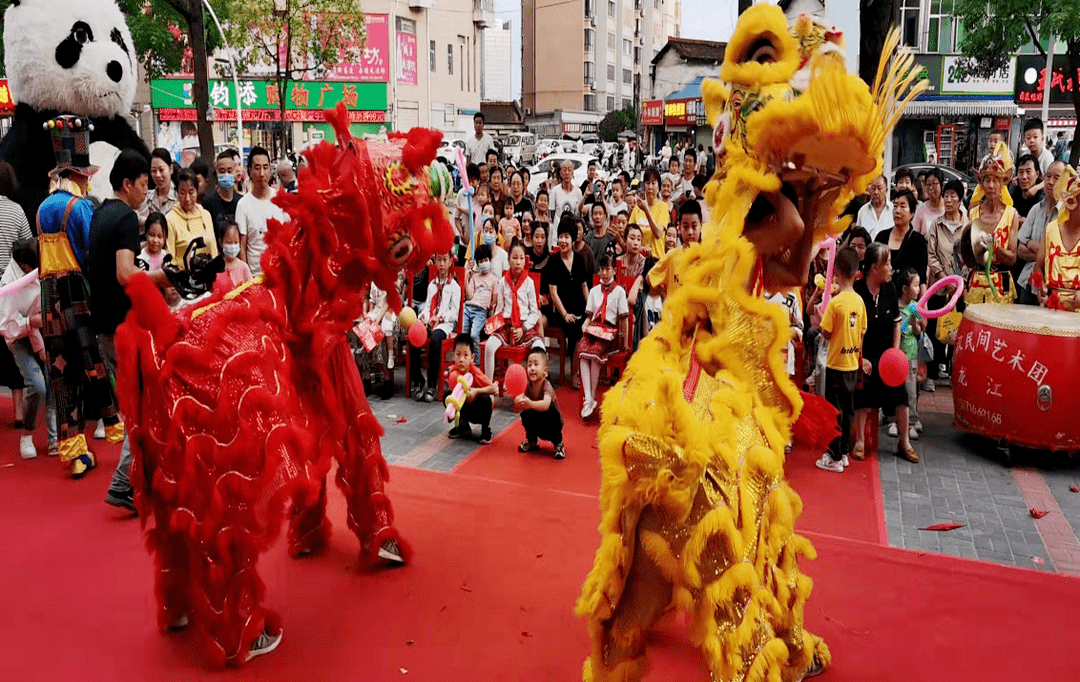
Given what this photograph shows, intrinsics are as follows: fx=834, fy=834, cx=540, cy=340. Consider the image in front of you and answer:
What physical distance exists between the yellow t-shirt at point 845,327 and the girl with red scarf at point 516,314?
222 centimetres

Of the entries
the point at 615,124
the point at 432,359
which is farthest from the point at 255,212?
the point at 615,124

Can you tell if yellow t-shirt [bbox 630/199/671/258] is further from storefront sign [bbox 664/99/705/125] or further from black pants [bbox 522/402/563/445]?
storefront sign [bbox 664/99/705/125]

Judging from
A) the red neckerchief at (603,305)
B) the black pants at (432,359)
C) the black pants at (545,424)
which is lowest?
the black pants at (545,424)

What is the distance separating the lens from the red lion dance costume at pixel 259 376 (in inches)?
106

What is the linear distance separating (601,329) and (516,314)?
661 millimetres

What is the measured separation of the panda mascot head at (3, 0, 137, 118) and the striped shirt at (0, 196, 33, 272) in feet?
4.90

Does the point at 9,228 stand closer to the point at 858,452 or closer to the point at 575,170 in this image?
the point at 858,452

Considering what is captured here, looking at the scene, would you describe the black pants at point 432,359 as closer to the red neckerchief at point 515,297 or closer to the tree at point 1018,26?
the red neckerchief at point 515,297

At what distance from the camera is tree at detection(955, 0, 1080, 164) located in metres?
11.6

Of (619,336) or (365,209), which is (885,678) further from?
(619,336)

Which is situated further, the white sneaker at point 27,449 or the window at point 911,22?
the window at point 911,22

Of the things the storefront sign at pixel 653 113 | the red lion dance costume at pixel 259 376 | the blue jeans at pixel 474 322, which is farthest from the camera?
A: the storefront sign at pixel 653 113

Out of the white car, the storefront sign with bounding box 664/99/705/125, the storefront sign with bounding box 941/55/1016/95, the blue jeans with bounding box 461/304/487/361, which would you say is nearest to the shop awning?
the storefront sign with bounding box 941/55/1016/95

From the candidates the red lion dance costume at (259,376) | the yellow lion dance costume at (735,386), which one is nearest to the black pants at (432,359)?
the red lion dance costume at (259,376)
